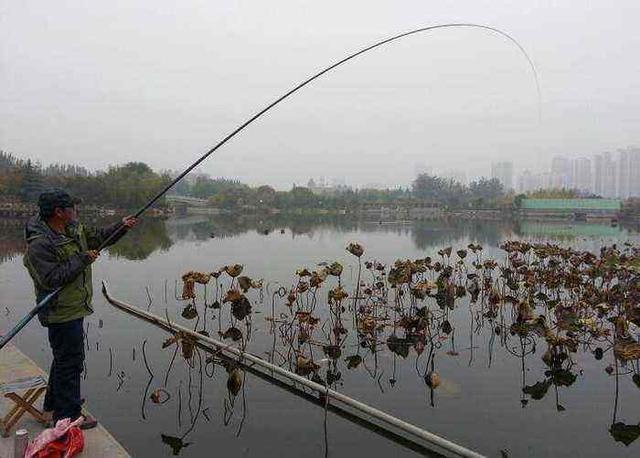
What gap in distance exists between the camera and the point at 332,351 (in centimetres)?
781

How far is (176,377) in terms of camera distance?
6656 mm

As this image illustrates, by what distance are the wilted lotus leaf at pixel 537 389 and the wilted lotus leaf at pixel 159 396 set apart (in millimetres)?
4872

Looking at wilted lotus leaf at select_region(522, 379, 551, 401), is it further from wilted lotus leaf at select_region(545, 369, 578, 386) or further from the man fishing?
the man fishing

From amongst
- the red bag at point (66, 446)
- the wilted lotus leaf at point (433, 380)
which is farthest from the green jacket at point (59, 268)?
the wilted lotus leaf at point (433, 380)

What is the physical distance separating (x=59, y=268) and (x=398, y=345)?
603cm

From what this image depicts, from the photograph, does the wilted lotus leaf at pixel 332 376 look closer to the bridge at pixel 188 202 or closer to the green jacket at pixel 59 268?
the green jacket at pixel 59 268

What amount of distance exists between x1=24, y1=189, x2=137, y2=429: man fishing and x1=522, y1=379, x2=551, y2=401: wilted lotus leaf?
5.46m

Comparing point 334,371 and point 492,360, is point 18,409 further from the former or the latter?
point 492,360

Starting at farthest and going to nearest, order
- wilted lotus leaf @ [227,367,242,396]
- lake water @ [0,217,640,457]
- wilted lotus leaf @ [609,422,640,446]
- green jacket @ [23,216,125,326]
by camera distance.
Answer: wilted lotus leaf @ [227,367,242,396] < wilted lotus leaf @ [609,422,640,446] < lake water @ [0,217,640,457] < green jacket @ [23,216,125,326]

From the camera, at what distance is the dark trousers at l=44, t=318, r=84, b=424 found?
3.93 meters

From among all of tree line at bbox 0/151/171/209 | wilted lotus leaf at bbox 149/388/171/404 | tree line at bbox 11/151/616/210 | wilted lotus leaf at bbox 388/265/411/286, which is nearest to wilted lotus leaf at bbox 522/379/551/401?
wilted lotus leaf at bbox 388/265/411/286

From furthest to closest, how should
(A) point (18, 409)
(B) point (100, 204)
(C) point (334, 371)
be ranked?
1. (B) point (100, 204)
2. (C) point (334, 371)
3. (A) point (18, 409)

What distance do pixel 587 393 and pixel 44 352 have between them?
27.5ft

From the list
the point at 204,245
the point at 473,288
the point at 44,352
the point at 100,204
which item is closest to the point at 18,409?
the point at 44,352
